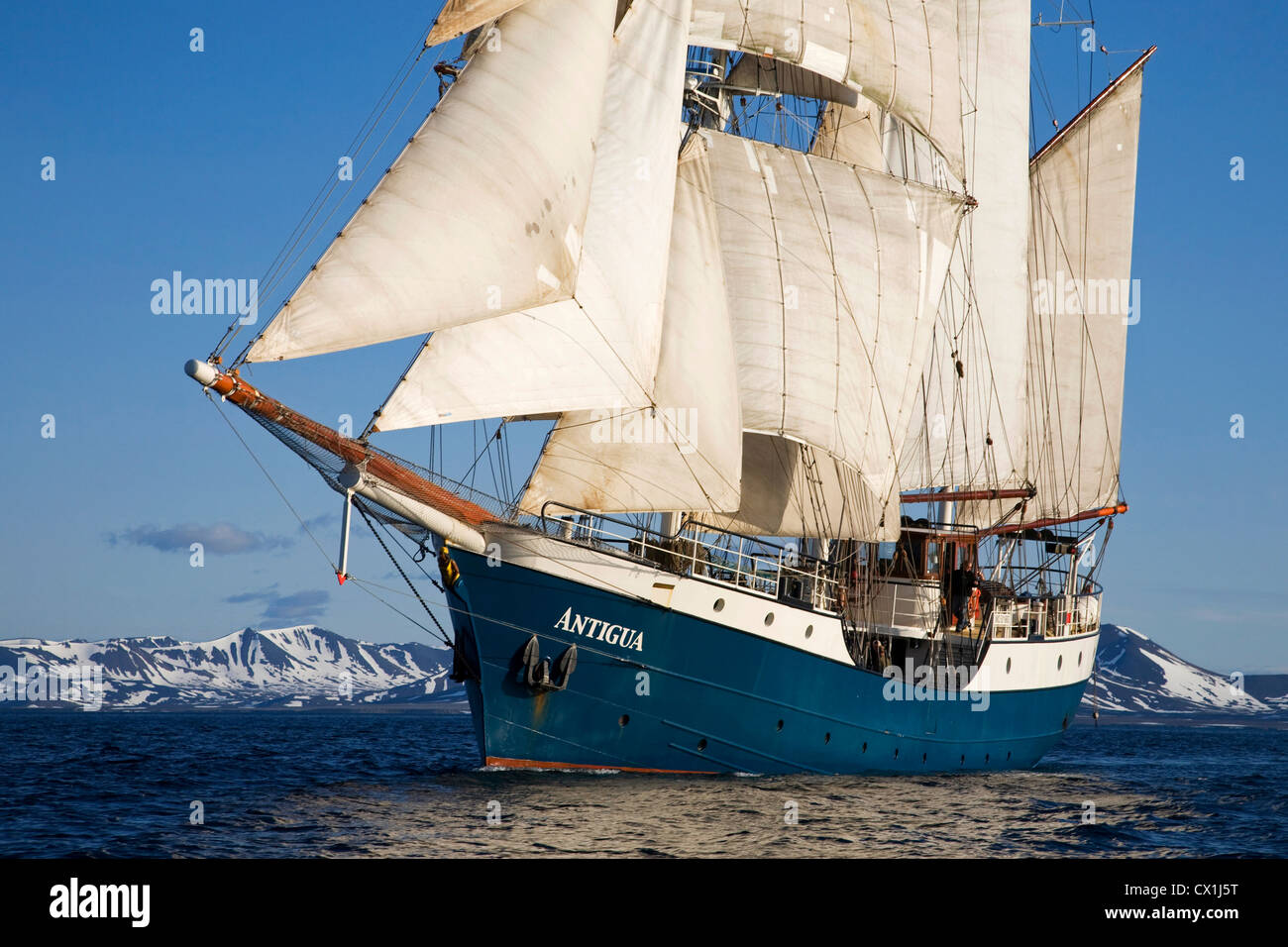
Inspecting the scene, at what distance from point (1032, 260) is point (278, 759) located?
33596mm

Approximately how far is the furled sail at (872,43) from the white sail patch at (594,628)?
16.9 m

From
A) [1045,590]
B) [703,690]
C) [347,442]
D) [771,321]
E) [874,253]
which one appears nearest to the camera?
[347,442]

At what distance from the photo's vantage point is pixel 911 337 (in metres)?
39.7

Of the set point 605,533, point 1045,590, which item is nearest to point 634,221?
point 605,533

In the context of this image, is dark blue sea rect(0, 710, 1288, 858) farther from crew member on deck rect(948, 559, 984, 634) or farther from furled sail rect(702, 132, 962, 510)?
furled sail rect(702, 132, 962, 510)

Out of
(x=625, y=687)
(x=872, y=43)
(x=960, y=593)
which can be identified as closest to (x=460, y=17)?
(x=625, y=687)

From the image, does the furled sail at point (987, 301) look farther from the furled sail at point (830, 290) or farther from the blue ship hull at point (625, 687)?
the blue ship hull at point (625, 687)

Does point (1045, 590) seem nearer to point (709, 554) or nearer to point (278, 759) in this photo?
point (709, 554)

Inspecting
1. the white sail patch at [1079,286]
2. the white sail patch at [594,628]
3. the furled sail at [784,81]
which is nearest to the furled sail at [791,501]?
the white sail patch at [594,628]

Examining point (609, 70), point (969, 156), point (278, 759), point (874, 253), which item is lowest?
point (278, 759)

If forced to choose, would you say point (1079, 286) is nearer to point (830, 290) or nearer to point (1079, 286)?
point (1079, 286)

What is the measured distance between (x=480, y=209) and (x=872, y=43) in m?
19.7

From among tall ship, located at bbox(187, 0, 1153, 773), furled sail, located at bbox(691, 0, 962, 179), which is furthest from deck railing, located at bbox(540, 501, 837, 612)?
furled sail, located at bbox(691, 0, 962, 179)

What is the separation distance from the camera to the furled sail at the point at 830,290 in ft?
119
